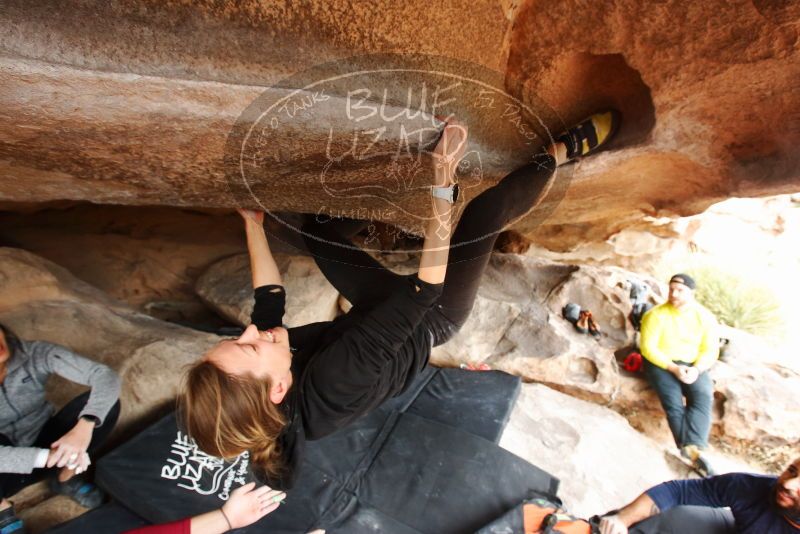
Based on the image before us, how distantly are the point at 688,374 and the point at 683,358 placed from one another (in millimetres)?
147

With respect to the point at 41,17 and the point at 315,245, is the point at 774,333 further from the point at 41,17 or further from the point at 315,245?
the point at 41,17

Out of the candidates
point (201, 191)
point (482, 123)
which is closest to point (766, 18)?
point (482, 123)

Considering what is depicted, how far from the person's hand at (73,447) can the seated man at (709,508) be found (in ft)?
7.95

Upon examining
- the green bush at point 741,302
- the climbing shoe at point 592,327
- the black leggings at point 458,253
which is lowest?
the green bush at point 741,302

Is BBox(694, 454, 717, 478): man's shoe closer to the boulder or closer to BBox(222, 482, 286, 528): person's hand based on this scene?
the boulder

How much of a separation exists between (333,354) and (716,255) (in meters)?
9.95

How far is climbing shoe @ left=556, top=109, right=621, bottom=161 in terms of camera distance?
A: 176 cm

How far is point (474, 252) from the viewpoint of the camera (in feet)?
5.56

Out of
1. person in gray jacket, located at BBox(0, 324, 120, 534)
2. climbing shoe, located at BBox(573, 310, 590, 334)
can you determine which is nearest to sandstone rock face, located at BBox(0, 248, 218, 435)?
person in gray jacket, located at BBox(0, 324, 120, 534)

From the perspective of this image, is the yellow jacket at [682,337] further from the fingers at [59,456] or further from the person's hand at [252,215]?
the fingers at [59,456]

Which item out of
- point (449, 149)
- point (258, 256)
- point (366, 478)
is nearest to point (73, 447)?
point (258, 256)

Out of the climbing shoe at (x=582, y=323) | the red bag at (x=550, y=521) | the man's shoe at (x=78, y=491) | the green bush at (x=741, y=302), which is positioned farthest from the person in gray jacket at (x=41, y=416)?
the green bush at (x=741, y=302)

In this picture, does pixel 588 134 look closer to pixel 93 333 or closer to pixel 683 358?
pixel 683 358

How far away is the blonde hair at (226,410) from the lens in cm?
114
